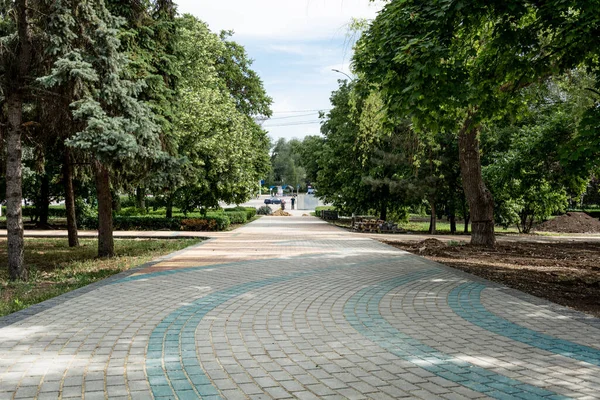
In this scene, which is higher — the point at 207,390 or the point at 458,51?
the point at 458,51

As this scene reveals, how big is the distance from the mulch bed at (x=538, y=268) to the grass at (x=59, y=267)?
312 inches

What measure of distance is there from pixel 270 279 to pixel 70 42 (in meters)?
6.21

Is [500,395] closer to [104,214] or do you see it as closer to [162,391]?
[162,391]

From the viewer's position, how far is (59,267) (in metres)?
11.2

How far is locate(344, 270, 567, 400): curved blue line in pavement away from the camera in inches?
140

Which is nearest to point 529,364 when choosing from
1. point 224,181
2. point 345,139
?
point 224,181

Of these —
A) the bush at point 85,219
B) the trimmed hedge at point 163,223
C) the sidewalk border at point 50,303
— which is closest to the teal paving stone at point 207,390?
the sidewalk border at point 50,303

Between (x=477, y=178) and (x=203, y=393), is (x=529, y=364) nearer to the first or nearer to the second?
(x=203, y=393)

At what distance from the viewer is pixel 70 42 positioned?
921 centimetres

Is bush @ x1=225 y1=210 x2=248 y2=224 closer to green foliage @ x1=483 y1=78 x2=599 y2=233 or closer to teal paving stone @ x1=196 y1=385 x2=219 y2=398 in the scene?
green foliage @ x1=483 y1=78 x2=599 y2=233

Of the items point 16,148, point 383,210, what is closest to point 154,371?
point 16,148

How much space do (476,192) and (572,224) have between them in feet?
72.7

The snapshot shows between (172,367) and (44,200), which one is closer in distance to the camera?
(172,367)

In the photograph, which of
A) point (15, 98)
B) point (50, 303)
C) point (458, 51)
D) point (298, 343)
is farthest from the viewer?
→ point (15, 98)
